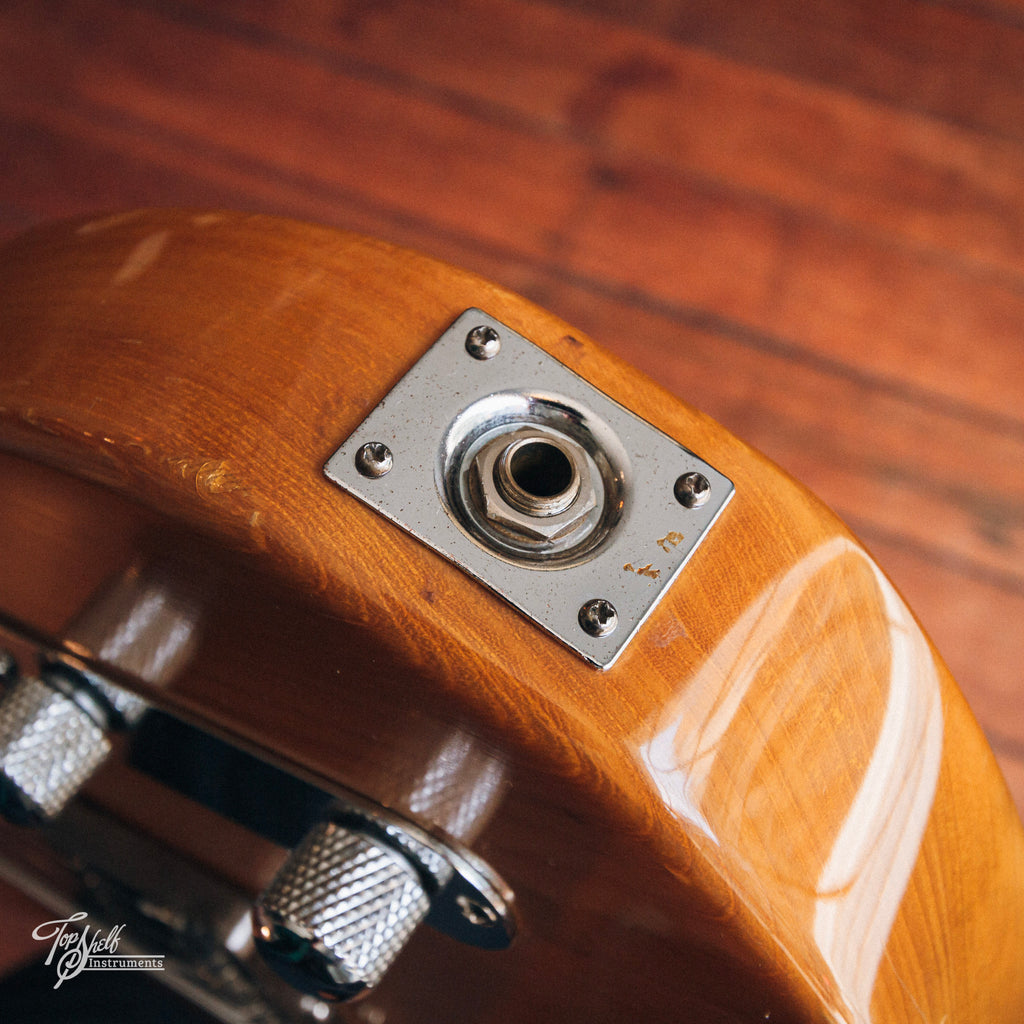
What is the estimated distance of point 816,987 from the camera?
35 cm

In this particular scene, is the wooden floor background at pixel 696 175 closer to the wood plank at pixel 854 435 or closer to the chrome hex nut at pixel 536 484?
the wood plank at pixel 854 435

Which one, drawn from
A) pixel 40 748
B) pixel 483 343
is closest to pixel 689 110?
pixel 483 343

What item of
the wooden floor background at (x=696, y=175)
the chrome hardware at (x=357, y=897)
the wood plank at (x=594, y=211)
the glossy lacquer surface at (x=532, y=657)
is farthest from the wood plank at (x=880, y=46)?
the chrome hardware at (x=357, y=897)

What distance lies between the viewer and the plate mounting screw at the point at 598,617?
34cm

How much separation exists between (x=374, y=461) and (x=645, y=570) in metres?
0.10

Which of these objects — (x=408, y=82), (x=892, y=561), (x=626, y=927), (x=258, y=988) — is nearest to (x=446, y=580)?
(x=626, y=927)

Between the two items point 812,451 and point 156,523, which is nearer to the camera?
point 156,523

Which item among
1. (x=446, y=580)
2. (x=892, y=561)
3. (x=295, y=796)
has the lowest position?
(x=295, y=796)

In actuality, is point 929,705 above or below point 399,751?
above

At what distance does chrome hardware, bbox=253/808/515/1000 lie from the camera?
0.41 m

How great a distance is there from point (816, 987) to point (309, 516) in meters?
0.24

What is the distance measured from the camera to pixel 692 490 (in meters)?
0.37

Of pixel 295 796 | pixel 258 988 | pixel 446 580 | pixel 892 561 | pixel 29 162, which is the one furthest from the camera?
pixel 29 162

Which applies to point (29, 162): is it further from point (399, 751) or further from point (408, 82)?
point (399, 751)
